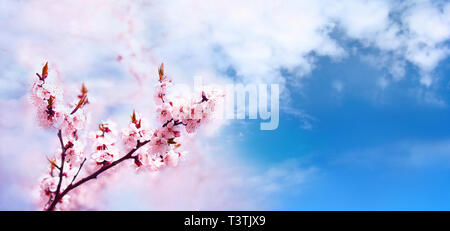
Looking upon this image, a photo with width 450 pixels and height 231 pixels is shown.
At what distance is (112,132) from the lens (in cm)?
495

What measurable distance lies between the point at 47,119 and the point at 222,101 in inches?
99.9

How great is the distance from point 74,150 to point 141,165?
1215 millimetres

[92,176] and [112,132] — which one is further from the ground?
[112,132]

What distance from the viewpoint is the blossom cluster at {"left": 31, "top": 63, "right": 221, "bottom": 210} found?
13.3 ft

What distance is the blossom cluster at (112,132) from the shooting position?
4.07 metres
